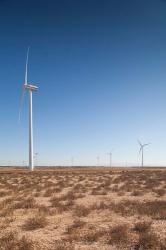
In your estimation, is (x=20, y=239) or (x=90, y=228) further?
(x=90, y=228)

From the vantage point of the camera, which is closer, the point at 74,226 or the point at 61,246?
the point at 61,246

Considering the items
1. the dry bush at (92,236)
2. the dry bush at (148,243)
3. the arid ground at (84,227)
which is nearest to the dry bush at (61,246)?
the arid ground at (84,227)

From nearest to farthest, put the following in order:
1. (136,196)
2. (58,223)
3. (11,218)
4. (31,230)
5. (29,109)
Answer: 1. (31,230)
2. (58,223)
3. (11,218)
4. (136,196)
5. (29,109)

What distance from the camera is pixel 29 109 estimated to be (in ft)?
220

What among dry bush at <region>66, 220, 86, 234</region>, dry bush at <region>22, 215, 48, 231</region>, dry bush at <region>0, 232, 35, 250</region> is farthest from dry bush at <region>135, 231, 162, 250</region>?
dry bush at <region>22, 215, 48, 231</region>

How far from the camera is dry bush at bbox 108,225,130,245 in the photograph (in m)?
11.5

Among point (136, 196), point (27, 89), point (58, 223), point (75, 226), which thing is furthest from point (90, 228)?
point (27, 89)

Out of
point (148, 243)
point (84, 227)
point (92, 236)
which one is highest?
point (148, 243)

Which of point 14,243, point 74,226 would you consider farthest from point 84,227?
point 14,243

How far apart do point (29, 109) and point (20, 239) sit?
5632cm

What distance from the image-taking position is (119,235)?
12.0 meters

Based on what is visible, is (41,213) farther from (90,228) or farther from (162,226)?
(162,226)

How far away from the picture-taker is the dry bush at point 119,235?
11.5 metres

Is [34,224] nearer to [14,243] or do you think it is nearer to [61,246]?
[14,243]
